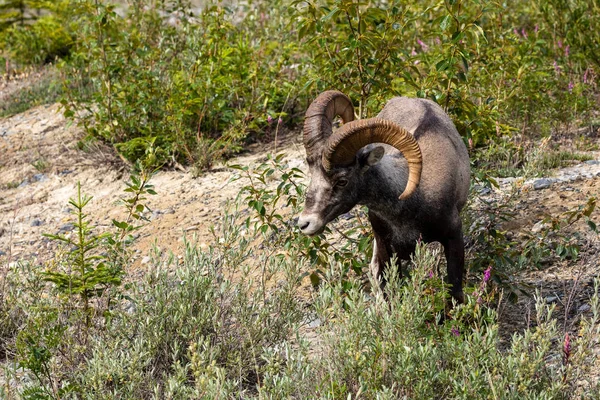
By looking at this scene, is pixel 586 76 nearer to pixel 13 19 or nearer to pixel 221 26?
pixel 221 26

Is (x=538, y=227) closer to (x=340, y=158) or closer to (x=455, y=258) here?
(x=455, y=258)

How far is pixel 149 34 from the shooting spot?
36.9 ft

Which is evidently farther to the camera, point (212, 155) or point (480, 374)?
point (212, 155)

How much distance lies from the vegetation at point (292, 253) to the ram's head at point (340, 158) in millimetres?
384

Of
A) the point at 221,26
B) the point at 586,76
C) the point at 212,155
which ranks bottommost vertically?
the point at 212,155

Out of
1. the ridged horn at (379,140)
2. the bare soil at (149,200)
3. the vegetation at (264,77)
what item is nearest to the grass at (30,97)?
the bare soil at (149,200)

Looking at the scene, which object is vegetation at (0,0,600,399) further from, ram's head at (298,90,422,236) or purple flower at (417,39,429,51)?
ram's head at (298,90,422,236)

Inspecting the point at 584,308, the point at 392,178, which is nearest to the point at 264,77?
the point at 392,178

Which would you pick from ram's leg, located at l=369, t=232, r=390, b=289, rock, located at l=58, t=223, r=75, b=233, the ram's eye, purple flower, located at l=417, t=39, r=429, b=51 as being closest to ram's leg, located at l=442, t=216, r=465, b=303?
ram's leg, located at l=369, t=232, r=390, b=289

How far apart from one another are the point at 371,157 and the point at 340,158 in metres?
0.25

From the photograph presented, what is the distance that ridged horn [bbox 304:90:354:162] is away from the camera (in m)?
5.87

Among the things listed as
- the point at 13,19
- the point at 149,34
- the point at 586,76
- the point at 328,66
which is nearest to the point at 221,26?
the point at 149,34

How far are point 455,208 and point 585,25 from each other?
5.48 metres

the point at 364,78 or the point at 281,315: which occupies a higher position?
the point at 364,78
